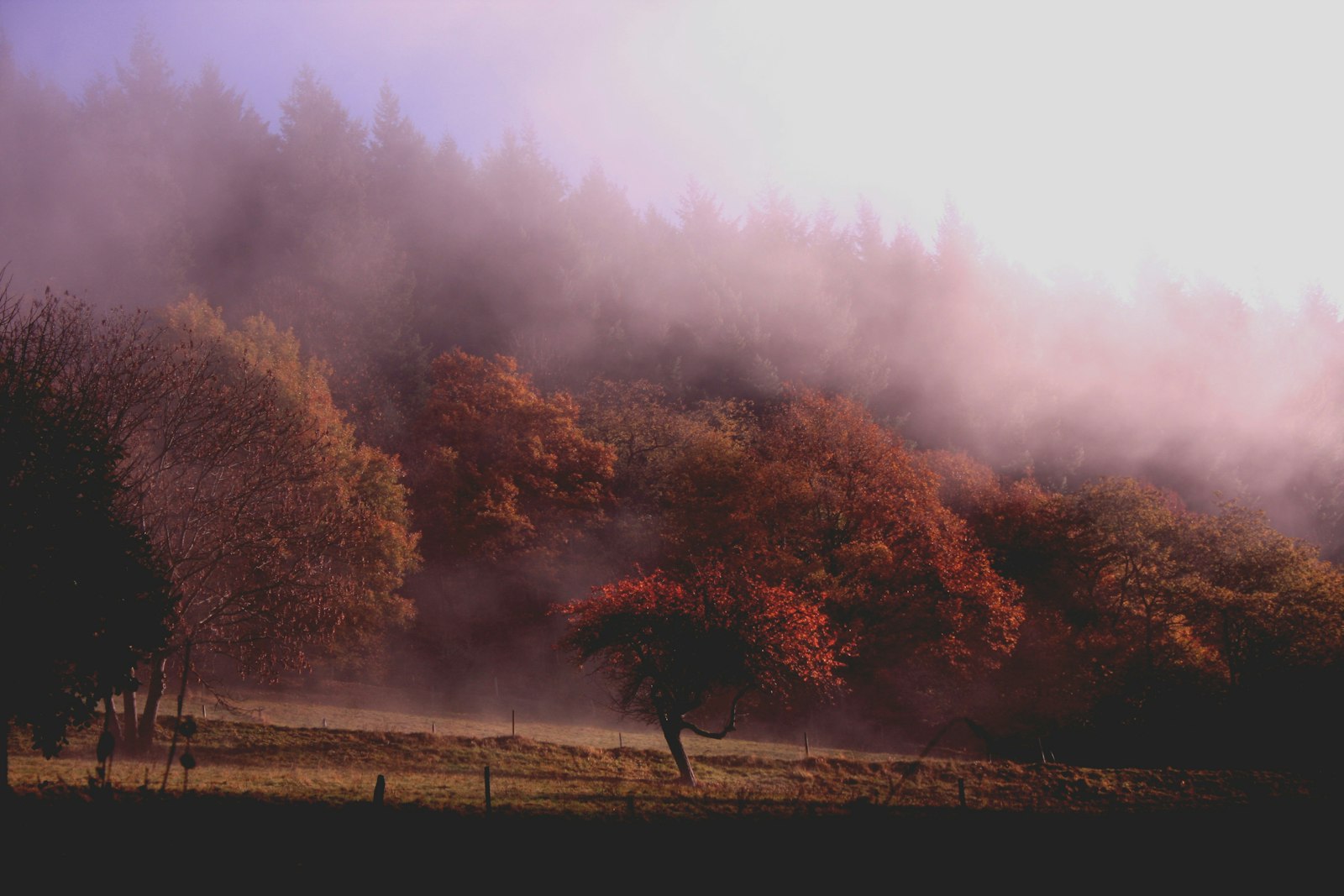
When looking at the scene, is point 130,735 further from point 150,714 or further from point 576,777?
point 576,777

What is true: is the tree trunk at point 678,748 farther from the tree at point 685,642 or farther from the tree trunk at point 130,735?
the tree trunk at point 130,735

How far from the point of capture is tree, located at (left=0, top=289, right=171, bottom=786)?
44.8ft

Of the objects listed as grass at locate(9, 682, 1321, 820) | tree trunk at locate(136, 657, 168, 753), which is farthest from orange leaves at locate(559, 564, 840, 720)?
tree trunk at locate(136, 657, 168, 753)

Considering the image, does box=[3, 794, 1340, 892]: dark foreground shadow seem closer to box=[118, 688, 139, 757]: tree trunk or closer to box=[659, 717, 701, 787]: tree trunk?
box=[659, 717, 701, 787]: tree trunk

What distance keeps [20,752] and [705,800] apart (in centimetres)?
2244

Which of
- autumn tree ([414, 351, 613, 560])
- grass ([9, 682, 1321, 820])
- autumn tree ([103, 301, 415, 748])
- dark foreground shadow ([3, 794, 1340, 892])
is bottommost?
grass ([9, 682, 1321, 820])

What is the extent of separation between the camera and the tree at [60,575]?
1364cm

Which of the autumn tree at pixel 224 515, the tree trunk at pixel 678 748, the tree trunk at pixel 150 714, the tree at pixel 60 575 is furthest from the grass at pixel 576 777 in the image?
the autumn tree at pixel 224 515

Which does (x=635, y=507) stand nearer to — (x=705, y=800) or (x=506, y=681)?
(x=506, y=681)

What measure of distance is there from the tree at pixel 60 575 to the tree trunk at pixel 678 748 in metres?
16.7

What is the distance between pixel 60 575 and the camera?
48.4 feet

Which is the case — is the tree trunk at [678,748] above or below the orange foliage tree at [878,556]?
below

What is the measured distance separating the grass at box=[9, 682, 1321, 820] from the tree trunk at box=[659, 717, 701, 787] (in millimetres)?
575

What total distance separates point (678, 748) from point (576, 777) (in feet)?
12.0
